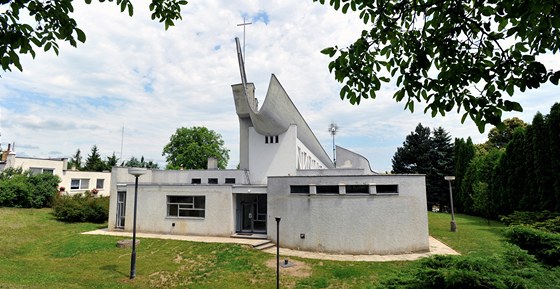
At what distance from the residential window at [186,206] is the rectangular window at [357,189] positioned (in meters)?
9.15

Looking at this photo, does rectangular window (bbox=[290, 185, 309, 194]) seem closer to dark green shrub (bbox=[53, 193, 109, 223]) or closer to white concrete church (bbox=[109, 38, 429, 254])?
white concrete church (bbox=[109, 38, 429, 254])

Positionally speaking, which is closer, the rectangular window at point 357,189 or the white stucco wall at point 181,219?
the rectangular window at point 357,189

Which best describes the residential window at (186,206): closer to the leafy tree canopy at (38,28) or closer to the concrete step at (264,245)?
the concrete step at (264,245)

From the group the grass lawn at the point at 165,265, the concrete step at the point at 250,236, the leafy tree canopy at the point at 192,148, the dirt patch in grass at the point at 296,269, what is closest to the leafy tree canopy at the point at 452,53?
the grass lawn at the point at 165,265

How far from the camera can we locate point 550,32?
3.07 metres

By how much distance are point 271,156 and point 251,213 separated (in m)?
6.30

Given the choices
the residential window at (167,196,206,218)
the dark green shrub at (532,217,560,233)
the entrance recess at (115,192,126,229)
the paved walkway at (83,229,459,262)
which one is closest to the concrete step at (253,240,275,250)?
the paved walkway at (83,229,459,262)

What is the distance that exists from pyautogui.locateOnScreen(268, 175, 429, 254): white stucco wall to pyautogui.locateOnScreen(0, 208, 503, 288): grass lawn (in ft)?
5.97

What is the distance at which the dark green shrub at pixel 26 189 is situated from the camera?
26266 millimetres

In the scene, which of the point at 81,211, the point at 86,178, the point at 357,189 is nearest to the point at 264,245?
the point at 357,189

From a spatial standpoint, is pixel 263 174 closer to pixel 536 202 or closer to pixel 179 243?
pixel 179 243

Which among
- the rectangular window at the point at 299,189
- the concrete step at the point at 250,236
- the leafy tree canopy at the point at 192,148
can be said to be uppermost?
the leafy tree canopy at the point at 192,148

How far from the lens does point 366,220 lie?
15.4m

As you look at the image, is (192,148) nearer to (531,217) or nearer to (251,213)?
(251,213)
